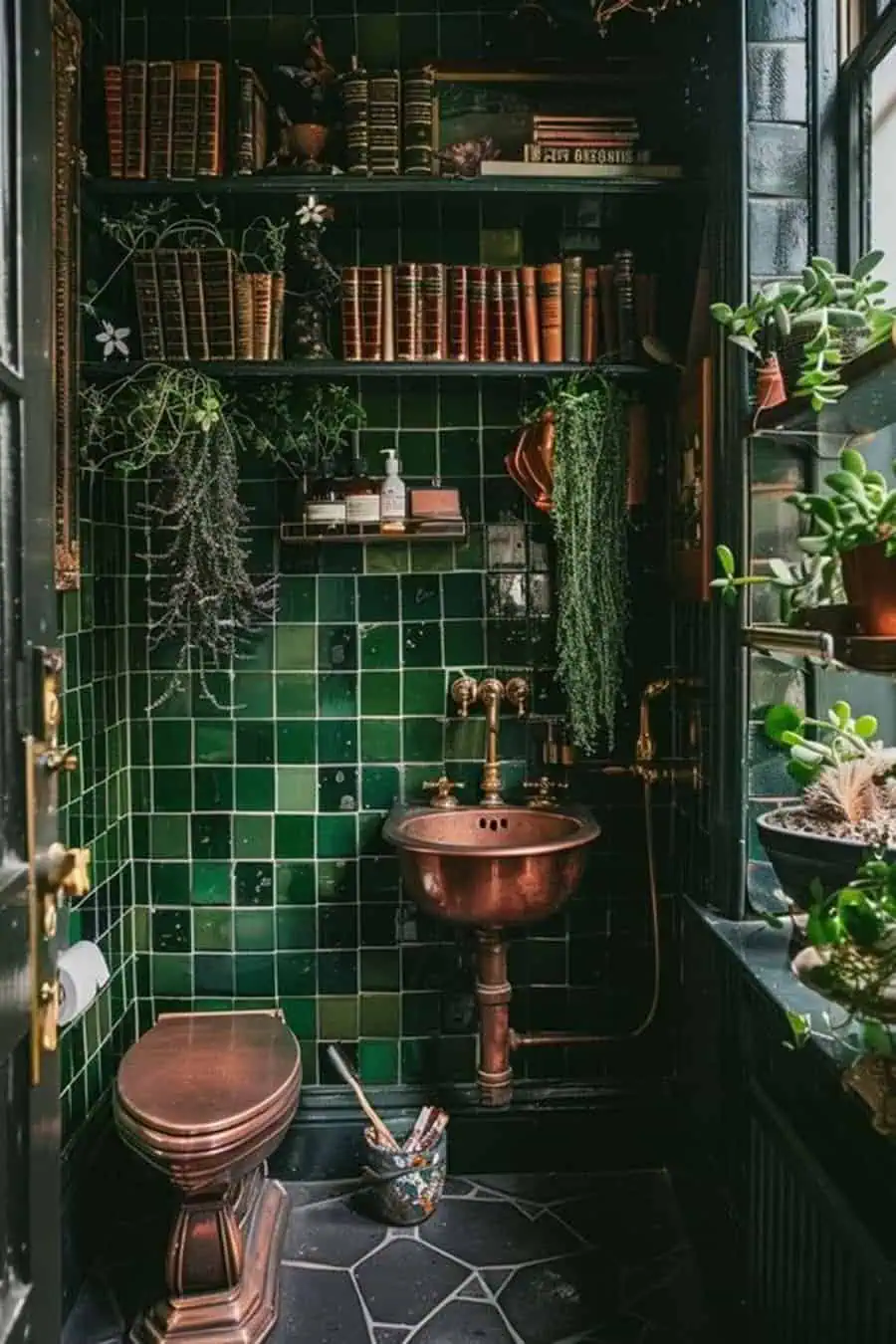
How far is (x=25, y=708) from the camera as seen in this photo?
4.55 feet

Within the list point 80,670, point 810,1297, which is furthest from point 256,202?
point 810,1297

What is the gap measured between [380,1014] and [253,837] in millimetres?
535

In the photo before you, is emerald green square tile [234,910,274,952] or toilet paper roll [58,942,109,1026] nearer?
toilet paper roll [58,942,109,1026]

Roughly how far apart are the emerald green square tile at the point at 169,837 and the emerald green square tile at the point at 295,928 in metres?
0.28

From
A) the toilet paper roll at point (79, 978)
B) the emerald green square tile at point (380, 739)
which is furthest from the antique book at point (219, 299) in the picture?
the toilet paper roll at point (79, 978)

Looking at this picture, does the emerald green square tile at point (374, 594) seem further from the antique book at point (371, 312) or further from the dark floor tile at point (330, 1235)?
the dark floor tile at point (330, 1235)

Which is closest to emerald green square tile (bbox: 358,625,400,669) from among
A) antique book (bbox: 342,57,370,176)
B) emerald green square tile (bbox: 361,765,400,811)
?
emerald green square tile (bbox: 361,765,400,811)

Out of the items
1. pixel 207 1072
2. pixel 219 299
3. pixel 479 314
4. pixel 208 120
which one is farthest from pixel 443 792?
pixel 208 120

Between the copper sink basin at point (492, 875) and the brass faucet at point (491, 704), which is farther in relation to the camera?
the brass faucet at point (491, 704)

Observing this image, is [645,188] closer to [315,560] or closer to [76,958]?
[315,560]

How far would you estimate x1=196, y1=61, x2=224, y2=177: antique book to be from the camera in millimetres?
2701

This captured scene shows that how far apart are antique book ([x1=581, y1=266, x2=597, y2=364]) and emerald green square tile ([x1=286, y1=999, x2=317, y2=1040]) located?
167 centimetres

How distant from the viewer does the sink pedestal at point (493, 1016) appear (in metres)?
2.81

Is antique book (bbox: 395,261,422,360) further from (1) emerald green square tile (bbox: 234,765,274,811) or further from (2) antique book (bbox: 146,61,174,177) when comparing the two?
(1) emerald green square tile (bbox: 234,765,274,811)
